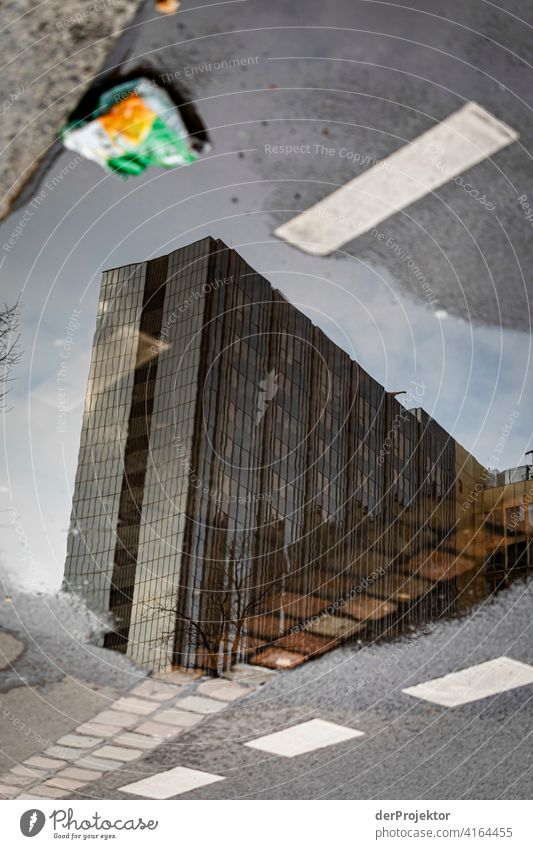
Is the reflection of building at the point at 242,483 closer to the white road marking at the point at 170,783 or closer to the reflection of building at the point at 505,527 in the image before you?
the reflection of building at the point at 505,527

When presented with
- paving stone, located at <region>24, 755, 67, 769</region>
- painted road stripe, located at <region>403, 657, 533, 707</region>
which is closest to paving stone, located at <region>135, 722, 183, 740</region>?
paving stone, located at <region>24, 755, 67, 769</region>

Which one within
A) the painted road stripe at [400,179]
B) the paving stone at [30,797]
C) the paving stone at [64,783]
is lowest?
the paving stone at [30,797]

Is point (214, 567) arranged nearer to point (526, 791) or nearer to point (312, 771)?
point (312, 771)

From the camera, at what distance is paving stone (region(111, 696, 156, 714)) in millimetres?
2225

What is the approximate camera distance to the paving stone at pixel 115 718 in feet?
7.38

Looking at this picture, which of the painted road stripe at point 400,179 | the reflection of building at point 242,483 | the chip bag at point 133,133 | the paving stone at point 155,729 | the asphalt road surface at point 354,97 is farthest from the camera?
the paving stone at point 155,729

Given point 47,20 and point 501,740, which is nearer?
point 47,20

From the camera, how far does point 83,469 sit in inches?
84.5

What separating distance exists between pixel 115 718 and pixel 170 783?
0.26m

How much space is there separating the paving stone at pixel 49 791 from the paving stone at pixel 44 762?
0.16 feet

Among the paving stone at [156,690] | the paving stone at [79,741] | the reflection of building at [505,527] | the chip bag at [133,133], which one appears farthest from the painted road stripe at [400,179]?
the paving stone at [79,741]

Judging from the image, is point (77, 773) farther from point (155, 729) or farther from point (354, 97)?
point (354, 97)
